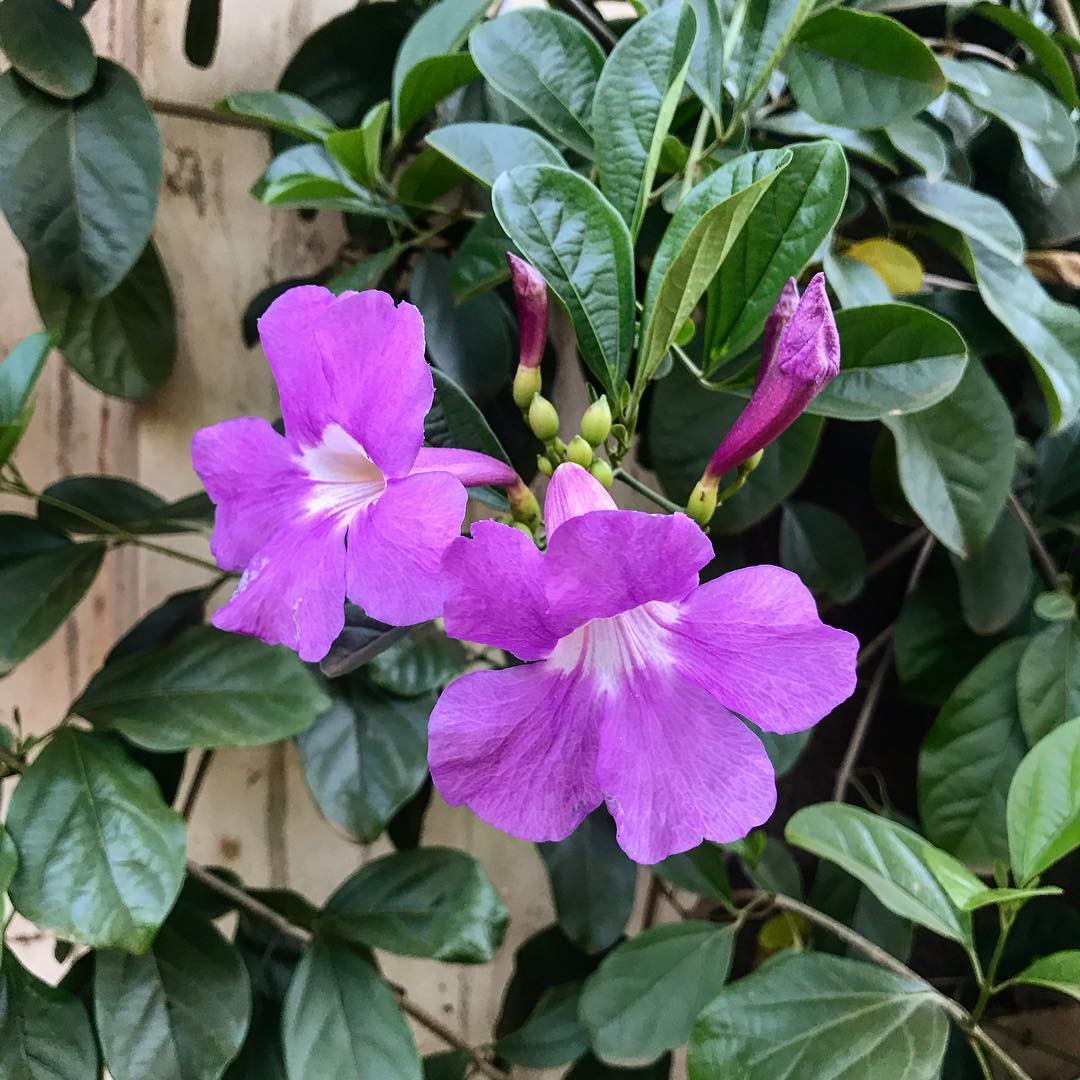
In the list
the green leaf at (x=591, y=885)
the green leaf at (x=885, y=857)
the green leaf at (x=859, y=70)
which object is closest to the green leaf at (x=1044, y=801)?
the green leaf at (x=885, y=857)

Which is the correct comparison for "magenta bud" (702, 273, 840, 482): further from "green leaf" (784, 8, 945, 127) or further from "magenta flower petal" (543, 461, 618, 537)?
"green leaf" (784, 8, 945, 127)

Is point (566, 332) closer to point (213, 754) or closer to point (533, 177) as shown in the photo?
point (533, 177)

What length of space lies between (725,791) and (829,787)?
794 millimetres

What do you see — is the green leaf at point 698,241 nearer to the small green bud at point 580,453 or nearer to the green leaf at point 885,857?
the small green bud at point 580,453

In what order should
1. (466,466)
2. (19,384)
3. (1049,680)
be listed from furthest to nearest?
(1049,680) → (19,384) → (466,466)

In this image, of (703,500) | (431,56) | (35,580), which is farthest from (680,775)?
(35,580)

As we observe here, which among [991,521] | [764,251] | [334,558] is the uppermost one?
[764,251]

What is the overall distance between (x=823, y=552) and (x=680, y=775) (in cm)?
60

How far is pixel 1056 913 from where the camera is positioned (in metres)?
0.90

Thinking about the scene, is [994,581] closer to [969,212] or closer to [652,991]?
[969,212]

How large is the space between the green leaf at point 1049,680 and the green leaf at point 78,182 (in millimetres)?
934

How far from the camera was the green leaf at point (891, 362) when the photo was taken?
22.2 inches

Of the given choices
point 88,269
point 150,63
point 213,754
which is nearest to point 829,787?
point 213,754

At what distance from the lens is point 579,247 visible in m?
0.50
